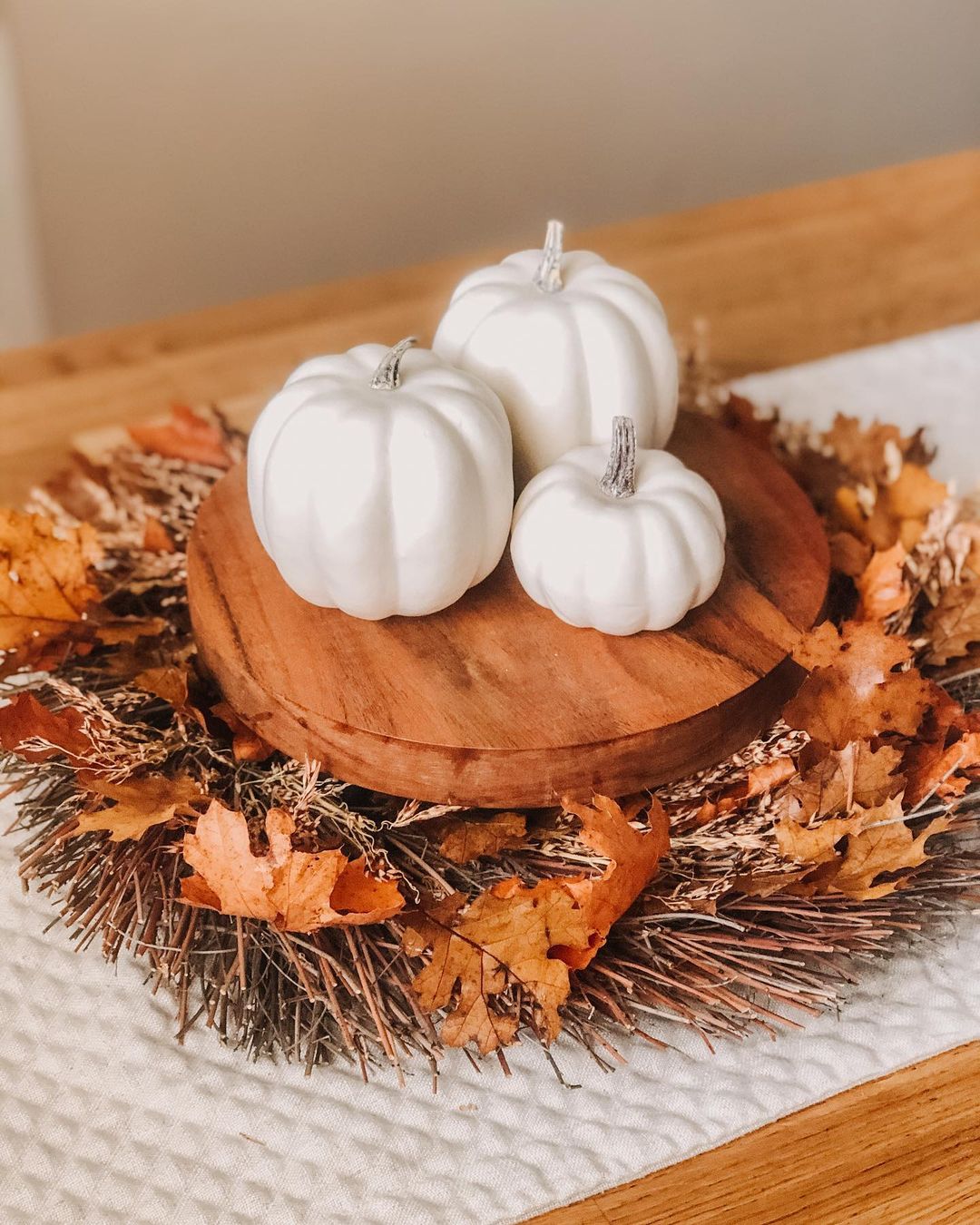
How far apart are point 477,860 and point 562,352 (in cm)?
31

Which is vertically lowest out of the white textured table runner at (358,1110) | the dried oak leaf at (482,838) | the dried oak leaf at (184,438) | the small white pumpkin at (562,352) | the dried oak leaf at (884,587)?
the white textured table runner at (358,1110)

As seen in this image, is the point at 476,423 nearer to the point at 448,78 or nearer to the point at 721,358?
the point at 721,358

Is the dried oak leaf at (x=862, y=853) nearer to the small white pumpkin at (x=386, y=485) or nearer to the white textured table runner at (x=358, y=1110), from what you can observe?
the white textured table runner at (x=358, y=1110)

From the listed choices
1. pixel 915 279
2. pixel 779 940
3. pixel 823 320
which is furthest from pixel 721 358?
pixel 779 940

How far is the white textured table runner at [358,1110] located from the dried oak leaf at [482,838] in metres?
0.11

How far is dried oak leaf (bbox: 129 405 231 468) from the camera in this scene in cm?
109

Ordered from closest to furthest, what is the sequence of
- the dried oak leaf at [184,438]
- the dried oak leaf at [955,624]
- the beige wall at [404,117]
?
1. the dried oak leaf at [955,624]
2. the dried oak leaf at [184,438]
3. the beige wall at [404,117]

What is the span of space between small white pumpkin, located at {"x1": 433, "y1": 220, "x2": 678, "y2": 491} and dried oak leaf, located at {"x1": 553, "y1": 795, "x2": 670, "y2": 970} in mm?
241

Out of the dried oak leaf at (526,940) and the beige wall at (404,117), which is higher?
the beige wall at (404,117)

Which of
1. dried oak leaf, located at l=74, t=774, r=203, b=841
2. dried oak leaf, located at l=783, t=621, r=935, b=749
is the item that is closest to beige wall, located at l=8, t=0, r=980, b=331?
dried oak leaf, located at l=74, t=774, r=203, b=841

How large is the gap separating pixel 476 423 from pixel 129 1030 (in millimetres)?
397

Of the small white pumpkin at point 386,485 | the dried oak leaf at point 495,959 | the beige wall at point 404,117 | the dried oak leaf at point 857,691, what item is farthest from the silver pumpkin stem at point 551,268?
the beige wall at point 404,117

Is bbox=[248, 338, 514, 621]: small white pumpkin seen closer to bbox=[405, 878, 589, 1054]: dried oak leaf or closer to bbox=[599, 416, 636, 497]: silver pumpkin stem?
bbox=[599, 416, 636, 497]: silver pumpkin stem

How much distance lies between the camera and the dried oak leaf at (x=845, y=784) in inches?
29.5
